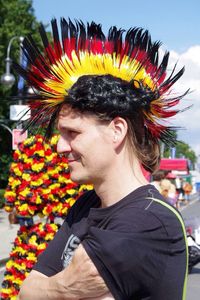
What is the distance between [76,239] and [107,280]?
1.06 feet

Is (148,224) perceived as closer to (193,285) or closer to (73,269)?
(73,269)

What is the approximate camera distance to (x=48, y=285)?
1685 millimetres

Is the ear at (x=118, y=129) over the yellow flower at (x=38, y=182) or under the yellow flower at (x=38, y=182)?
over

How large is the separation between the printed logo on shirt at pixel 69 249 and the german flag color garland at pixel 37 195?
119 inches

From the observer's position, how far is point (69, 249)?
72.4 inches

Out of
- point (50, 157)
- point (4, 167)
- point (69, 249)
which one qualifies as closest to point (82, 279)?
point (69, 249)

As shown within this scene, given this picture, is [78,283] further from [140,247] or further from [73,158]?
[73,158]

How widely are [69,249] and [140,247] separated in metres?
0.38

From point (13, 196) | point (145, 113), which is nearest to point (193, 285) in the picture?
point (13, 196)

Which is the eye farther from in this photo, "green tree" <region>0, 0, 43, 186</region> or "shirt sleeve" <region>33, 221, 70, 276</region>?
"green tree" <region>0, 0, 43, 186</region>

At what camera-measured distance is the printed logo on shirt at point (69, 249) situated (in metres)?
1.81

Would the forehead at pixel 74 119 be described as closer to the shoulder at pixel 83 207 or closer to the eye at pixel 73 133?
the eye at pixel 73 133

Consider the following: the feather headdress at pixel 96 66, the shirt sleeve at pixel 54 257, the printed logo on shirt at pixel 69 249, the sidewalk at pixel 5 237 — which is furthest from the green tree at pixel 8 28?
the printed logo on shirt at pixel 69 249

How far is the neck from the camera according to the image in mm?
1749
